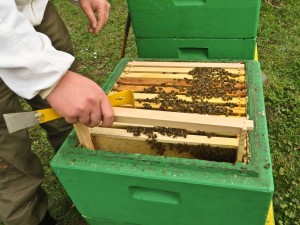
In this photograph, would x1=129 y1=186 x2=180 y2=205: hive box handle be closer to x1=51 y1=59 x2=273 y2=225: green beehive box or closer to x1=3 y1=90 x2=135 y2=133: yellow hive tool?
x1=51 y1=59 x2=273 y2=225: green beehive box

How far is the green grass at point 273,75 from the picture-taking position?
1.82m

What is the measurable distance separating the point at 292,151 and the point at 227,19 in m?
1.01

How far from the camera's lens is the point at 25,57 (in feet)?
2.63

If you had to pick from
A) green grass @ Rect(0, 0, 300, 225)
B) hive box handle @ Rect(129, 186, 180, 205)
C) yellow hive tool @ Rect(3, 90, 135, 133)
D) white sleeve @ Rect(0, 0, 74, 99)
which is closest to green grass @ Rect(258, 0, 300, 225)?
green grass @ Rect(0, 0, 300, 225)

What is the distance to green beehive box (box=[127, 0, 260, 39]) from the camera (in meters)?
1.41

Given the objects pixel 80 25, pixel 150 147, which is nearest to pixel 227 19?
pixel 150 147

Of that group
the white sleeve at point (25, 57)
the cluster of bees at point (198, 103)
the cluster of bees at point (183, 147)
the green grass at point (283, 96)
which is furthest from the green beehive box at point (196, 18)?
the green grass at point (283, 96)

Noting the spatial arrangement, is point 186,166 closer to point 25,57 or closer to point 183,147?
point 183,147

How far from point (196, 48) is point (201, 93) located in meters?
0.43

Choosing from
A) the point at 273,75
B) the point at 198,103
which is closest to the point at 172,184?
the point at 198,103

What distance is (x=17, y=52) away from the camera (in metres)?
0.80

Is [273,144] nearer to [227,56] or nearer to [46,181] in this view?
[227,56]

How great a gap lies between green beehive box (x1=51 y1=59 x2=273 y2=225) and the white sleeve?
1.09 feet

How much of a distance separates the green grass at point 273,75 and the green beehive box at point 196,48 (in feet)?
2.54
